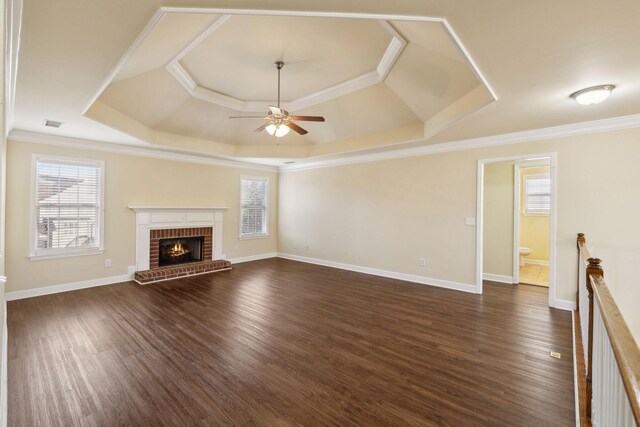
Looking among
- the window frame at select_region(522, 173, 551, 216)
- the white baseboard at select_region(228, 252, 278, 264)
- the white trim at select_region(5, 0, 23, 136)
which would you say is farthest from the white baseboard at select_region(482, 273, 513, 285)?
the white trim at select_region(5, 0, 23, 136)

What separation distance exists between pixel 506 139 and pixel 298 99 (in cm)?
346

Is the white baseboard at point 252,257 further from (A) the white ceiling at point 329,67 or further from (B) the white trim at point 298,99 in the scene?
(B) the white trim at point 298,99

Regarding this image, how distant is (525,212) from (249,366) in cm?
783

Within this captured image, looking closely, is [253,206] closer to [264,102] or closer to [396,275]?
[264,102]

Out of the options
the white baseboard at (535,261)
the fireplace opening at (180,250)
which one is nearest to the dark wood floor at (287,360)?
the fireplace opening at (180,250)

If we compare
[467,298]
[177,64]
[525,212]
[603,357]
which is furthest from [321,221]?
[603,357]

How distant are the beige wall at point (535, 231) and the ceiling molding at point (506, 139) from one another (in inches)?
142

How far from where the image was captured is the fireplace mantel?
549 cm

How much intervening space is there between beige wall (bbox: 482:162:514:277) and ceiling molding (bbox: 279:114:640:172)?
962 mm

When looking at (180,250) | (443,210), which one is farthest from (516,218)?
(180,250)

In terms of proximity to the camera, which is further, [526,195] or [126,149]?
[526,195]

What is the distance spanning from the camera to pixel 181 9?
1.75 metres

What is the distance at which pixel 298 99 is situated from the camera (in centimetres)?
496

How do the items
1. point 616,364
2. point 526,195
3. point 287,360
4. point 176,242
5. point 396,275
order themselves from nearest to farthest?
point 616,364 → point 287,360 → point 396,275 → point 176,242 → point 526,195
